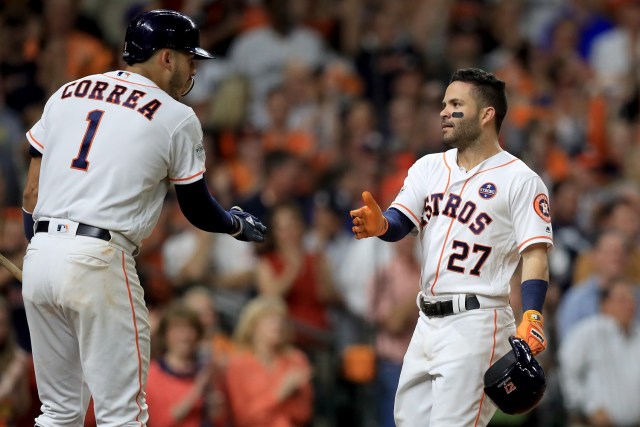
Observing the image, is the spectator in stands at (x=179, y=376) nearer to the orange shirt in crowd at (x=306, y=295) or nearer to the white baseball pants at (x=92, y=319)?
the orange shirt in crowd at (x=306, y=295)

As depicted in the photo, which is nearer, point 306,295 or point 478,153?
point 478,153

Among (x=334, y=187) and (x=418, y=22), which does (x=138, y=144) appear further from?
(x=418, y=22)

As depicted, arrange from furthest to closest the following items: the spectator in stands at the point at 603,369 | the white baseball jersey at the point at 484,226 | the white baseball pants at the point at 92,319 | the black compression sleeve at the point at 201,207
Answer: the spectator in stands at the point at 603,369, the white baseball jersey at the point at 484,226, the black compression sleeve at the point at 201,207, the white baseball pants at the point at 92,319

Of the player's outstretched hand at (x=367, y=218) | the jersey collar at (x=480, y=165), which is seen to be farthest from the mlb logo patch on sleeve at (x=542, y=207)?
the player's outstretched hand at (x=367, y=218)

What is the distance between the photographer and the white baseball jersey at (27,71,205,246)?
14.9ft

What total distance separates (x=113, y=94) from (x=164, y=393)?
2898 mm

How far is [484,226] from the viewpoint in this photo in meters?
4.80

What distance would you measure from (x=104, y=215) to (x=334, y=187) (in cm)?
489

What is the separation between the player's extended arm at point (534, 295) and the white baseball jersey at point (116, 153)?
142cm

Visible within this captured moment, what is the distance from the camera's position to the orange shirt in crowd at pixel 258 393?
297 inches

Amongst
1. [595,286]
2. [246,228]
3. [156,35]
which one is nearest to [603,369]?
[595,286]

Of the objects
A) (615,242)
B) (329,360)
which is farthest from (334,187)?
(615,242)

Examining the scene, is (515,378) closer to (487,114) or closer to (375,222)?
(375,222)

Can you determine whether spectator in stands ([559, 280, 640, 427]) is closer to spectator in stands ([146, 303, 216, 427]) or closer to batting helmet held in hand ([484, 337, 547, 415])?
spectator in stands ([146, 303, 216, 427])
